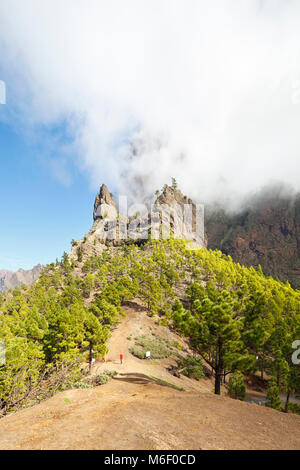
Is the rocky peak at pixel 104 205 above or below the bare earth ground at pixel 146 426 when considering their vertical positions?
above

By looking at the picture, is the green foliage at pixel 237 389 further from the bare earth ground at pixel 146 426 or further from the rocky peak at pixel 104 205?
the rocky peak at pixel 104 205

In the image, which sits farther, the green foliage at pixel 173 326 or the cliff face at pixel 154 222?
the cliff face at pixel 154 222

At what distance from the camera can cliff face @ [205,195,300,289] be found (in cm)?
14562

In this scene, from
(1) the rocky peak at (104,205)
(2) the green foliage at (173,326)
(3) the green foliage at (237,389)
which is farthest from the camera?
(1) the rocky peak at (104,205)

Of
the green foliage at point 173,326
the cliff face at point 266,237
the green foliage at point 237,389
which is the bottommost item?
the green foliage at point 237,389

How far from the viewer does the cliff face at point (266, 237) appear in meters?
146

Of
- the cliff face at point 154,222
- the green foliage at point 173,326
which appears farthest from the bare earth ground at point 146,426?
the cliff face at point 154,222

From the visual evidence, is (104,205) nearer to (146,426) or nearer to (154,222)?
(154,222)

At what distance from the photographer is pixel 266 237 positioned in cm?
16475

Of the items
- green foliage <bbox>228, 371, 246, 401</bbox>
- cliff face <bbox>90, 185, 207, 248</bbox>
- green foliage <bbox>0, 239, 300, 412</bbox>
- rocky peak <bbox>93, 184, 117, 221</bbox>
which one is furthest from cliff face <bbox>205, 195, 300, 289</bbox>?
green foliage <bbox>228, 371, 246, 401</bbox>

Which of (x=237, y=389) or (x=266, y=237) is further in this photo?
(x=266, y=237)

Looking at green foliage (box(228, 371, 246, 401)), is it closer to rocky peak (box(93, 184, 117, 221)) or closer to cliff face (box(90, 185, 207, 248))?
cliff face (box(90, 185, 207, 248))

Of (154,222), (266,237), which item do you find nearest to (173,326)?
(154,222)

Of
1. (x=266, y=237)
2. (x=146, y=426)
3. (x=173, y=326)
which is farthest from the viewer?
(x=266, y=237)
